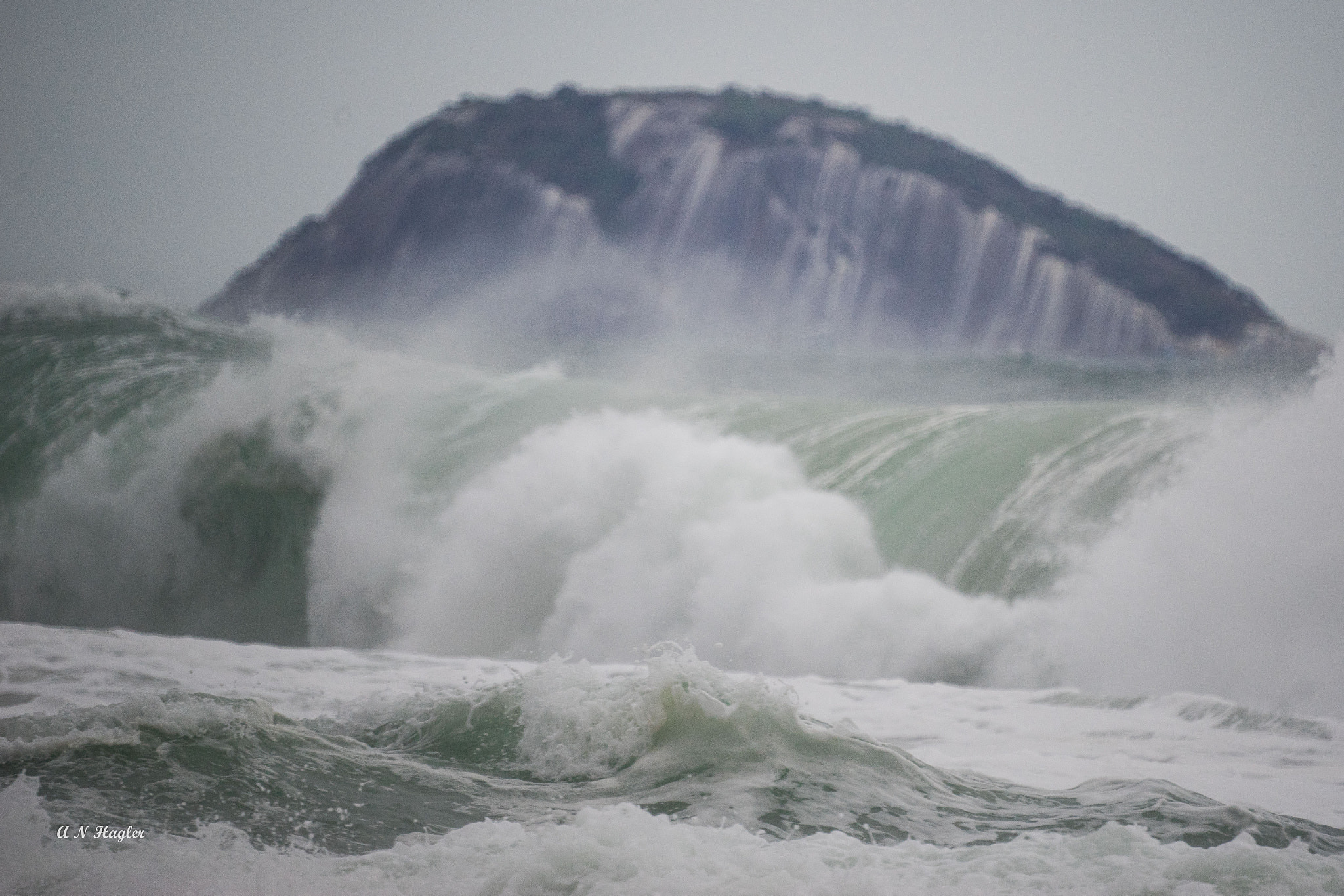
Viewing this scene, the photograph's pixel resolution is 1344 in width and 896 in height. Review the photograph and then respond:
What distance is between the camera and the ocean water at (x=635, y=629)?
10.5 feet

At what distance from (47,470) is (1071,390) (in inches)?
902

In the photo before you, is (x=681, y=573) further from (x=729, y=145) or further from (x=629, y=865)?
(x=729, y=145)

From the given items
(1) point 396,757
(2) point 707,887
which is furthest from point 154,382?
(2) point 707,887

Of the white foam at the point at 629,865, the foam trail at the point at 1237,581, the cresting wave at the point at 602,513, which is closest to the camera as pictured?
the white foam at the point at 629,865

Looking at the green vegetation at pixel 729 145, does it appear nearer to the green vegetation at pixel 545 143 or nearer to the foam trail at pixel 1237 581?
the green vegetation at pixel 545 143

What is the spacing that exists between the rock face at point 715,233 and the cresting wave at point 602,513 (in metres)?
28.1

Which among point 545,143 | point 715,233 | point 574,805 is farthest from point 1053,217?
point 574,805

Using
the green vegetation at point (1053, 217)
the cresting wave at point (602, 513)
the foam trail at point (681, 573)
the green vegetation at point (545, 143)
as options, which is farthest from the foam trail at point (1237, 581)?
the green vegetation at point (545, 143)

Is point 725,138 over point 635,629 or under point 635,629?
over

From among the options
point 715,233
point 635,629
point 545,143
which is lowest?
point 635,629

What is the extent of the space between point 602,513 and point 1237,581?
14.7ft

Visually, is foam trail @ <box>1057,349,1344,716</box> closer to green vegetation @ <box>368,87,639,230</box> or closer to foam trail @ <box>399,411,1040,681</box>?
foam trail @ <box>399,411,1040,681</box>

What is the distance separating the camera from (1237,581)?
19.7 feet

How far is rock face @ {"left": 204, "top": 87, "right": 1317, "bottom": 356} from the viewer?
40031mm
